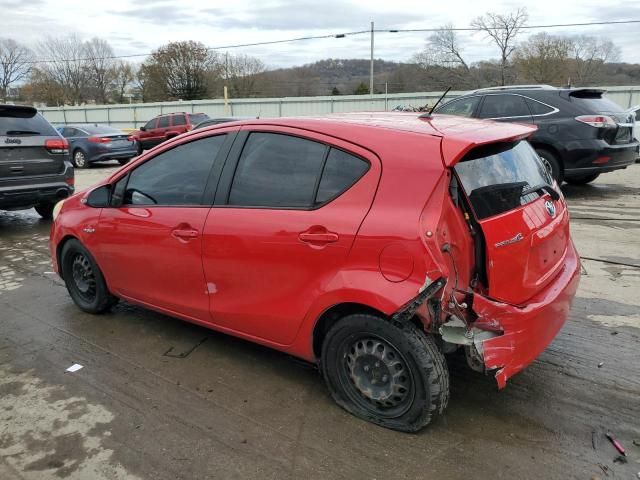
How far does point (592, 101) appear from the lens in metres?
8.65

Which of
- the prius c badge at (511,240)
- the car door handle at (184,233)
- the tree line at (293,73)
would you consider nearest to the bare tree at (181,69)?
the tree line at (293,73)

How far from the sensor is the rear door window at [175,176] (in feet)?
11.3

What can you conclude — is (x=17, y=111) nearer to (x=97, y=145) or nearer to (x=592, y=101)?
(x=592, y=101)

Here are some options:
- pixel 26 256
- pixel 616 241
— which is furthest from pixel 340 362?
pixel 26 256

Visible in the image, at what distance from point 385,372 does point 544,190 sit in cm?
147

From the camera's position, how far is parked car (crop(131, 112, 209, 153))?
21.9m

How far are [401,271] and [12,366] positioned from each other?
286 centimetres

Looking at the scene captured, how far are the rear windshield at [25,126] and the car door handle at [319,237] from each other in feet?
21.2

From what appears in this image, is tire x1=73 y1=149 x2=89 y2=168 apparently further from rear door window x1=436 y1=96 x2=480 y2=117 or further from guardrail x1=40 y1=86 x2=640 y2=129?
guardrail x1=40 y1=86 x2=640 y2=129

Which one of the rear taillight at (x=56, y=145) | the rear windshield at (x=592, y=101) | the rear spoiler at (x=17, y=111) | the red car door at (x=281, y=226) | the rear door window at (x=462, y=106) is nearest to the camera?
the red car door at (x=281, y=226)

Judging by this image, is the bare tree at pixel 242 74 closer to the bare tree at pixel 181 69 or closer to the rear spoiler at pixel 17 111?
the bare tree at pixel 181 69

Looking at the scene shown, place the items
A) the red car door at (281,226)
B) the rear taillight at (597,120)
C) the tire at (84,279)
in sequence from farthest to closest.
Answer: the rear taillight at (597,120), the tire at (84,279), the red car door at (281,226)

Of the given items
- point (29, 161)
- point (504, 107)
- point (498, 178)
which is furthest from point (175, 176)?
point (504, 107)

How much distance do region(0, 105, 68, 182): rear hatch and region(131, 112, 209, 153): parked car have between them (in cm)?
1399
